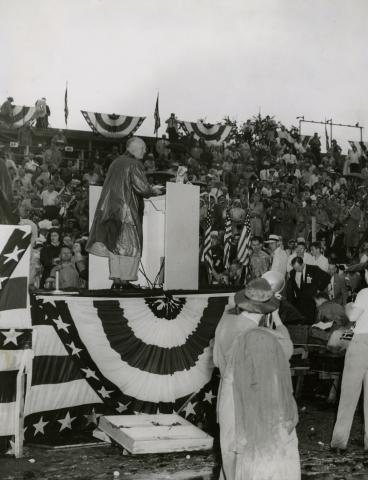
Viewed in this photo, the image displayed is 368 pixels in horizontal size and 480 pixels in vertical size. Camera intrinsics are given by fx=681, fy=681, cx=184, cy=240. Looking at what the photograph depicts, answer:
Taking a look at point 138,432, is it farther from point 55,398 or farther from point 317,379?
point 317,379

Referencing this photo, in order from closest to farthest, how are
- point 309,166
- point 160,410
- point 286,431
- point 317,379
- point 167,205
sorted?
point 286,431
point 160,410
point 167,205
point 317,379
point 309,166

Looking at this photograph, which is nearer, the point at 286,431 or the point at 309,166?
the point at 286,431

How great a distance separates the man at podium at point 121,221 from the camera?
8648 mm

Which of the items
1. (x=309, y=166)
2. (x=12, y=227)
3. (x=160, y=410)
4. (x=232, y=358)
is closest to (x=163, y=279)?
(x=160, y=410)

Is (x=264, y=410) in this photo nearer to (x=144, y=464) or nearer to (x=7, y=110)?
(x=144, y=464)

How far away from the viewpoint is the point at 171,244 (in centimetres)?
934

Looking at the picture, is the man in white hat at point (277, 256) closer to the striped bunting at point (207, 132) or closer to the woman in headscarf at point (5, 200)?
the woman in headscarf at point (5, 200)

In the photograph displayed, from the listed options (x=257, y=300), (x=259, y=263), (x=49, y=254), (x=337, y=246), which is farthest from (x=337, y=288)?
(x=257, y=300)

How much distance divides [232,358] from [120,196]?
4.02 metres

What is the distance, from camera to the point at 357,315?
7.13m

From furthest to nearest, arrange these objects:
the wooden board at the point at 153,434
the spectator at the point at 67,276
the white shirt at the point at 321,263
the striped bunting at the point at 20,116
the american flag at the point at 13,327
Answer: the striped bunting at the point at 20,116 → the white shirt at the point at 321,263 → the spectator at the point at 67,276 → the american flag at the point at 13,327 → the wooden board at the point at 153,434

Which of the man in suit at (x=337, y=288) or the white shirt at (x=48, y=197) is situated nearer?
the man in suit at (x=337, y=288)

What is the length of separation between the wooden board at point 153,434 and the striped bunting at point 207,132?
1830 cm

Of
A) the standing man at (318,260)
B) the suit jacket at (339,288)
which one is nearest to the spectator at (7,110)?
the standing man at (318,260)
